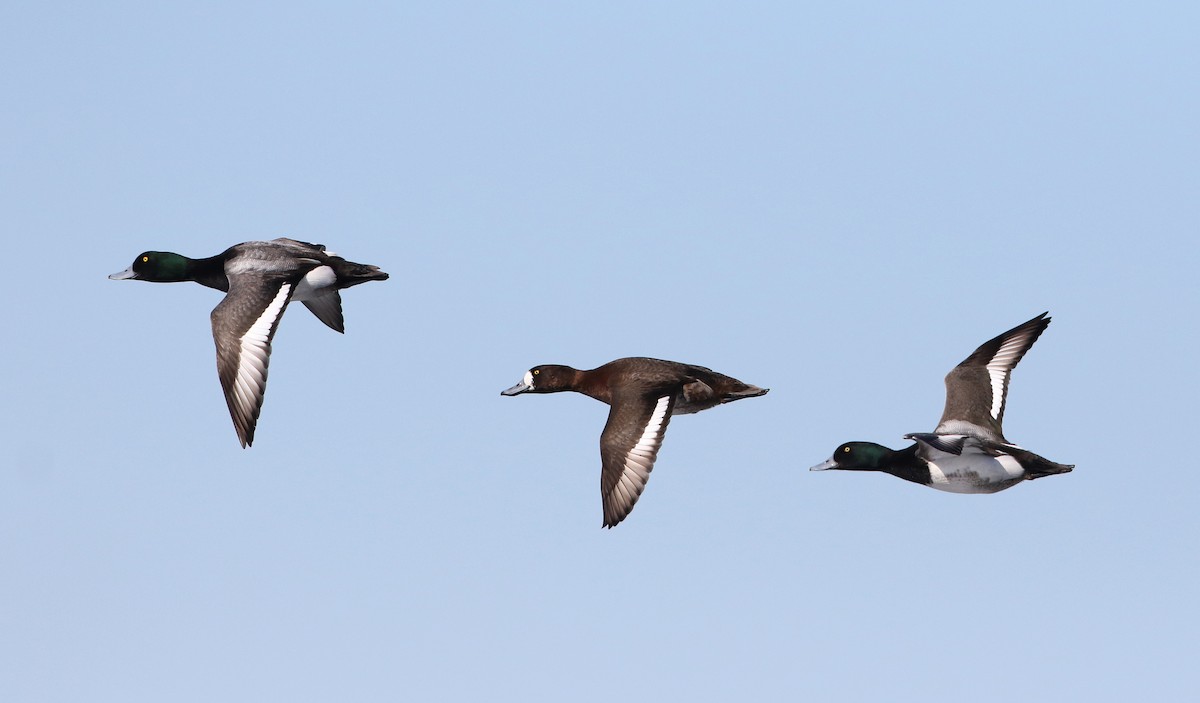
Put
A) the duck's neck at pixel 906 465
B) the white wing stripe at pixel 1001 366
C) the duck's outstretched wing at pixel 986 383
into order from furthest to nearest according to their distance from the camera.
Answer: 1. the white wing stripe at pixel 1001 366
2. the duck's outstretched wing at pixel 986 383
3. the duck's neck at pixel 906 465

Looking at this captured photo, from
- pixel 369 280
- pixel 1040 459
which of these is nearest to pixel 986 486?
pixel 1040 459

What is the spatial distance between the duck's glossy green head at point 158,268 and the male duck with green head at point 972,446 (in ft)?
26.8

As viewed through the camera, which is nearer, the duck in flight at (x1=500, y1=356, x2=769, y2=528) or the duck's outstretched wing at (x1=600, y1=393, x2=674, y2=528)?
the duck's outstretched wing at (x1=600, y1=393, x2=674, y2=528)

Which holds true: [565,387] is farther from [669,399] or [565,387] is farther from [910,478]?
[910,478]

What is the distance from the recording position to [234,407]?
595 inches

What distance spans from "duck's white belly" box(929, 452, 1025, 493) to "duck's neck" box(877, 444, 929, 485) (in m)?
0.10

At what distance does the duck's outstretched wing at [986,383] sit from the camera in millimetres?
16812

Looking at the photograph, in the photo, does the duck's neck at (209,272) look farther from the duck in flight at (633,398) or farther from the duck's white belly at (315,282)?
the duck in flight at (633,398)

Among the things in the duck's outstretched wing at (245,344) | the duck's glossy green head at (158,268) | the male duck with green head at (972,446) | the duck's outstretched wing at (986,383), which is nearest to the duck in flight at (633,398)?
the male duck with green head at (972,446)

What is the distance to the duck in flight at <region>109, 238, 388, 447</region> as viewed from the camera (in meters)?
15.2

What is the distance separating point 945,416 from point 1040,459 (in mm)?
1397

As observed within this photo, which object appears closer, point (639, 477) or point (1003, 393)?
point (639, 477)

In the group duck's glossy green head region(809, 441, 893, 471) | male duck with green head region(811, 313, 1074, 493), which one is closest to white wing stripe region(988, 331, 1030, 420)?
male duck with green head region(811, 313, 1074, 493)

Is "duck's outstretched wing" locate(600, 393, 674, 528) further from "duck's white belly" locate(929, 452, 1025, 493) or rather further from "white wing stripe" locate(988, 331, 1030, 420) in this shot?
"white wing stripe" locate(988, 331, 1030, 420)
